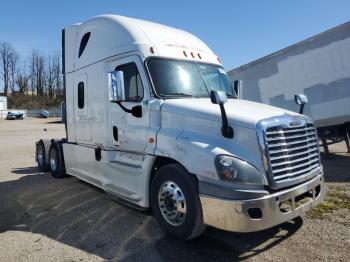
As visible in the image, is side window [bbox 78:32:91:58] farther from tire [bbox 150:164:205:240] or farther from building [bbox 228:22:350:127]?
building [bbox 228:22:350:127]

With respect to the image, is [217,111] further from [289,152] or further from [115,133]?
[115,133]

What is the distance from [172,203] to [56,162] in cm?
541

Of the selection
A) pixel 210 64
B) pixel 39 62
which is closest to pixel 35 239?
pixel 210 64

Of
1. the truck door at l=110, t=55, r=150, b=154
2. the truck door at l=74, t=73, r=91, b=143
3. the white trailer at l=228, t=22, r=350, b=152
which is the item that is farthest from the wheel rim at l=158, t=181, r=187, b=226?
the white trailer at l=228, t=22, r=350, b=152

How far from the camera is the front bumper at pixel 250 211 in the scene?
14.7 ft

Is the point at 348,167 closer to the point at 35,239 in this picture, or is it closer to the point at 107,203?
the point at 107,203

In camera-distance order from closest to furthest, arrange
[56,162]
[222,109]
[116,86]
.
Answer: [222,109] → [116,86] → [56,162]

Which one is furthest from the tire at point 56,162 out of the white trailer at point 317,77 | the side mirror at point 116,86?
the white trailer at point 317,77

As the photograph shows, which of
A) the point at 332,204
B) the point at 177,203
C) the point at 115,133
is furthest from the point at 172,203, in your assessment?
the point at 332,204

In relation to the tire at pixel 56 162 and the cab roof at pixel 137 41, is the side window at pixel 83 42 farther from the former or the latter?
the tire at pixel 56 162

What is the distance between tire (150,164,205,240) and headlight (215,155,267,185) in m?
0.48

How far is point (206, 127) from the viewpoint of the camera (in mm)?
5121

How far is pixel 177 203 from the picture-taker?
5105 millimetres

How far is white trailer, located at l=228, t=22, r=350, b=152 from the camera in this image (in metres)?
11.1
